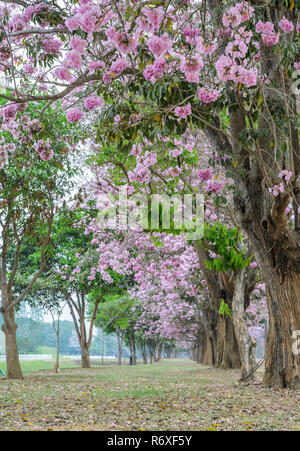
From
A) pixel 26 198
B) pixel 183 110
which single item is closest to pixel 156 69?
pixel 183 110

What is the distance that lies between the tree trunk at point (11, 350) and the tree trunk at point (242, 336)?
18.0 ft

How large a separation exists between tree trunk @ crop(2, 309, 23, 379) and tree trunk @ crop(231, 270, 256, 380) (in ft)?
18.0

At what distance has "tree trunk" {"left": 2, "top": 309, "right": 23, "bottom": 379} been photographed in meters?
11.0

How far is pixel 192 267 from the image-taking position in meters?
13.3

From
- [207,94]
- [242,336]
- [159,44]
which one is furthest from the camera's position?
[242,336]

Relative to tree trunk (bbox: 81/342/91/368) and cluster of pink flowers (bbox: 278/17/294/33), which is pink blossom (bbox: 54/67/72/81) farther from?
tree trunk (bbox: 81/342/91/368)

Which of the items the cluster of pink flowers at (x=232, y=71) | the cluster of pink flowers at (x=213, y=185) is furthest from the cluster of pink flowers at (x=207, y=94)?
the cluster of pink flowers at (x=213, y=185)

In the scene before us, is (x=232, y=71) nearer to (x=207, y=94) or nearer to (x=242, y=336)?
(x=207, y=94)

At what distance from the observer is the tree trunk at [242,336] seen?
29.1 ft

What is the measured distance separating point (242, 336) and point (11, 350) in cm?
572

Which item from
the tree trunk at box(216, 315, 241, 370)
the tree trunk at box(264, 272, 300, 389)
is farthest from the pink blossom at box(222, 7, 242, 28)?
the tree trunk at box(216, 315, 241, 370)

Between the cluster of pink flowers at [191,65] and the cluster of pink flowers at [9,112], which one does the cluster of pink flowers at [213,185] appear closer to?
the cluster of pink flowers at [191,65]

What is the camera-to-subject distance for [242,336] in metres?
9.15
